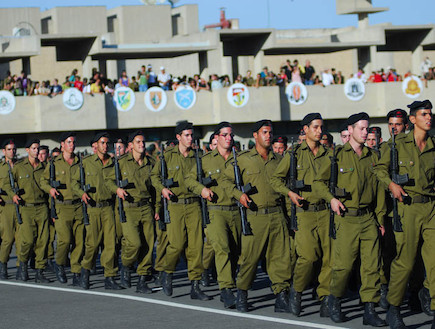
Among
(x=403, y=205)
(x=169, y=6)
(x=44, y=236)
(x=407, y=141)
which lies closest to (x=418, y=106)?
(x=407, y=141)

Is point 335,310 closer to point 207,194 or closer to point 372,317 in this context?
point 372,317

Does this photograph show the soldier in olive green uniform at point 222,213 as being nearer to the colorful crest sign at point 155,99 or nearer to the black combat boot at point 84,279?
the black combat boot at point 84,279

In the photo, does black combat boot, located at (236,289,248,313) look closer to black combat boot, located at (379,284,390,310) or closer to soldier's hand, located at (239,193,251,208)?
soldier's hand, located at (239,193,251,208)

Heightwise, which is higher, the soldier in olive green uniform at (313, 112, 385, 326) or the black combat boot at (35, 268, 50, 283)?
the soldier in olive green uniform at (313, 112, 385, 326)

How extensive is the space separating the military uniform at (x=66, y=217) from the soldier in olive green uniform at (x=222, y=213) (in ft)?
9.79

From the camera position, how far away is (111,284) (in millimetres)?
13867

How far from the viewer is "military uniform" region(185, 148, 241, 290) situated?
1180cm

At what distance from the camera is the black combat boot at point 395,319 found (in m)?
9.57

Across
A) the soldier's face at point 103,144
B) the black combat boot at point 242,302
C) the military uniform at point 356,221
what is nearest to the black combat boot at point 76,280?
the soldier's face at point 103,144

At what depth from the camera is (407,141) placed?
984 centimetres

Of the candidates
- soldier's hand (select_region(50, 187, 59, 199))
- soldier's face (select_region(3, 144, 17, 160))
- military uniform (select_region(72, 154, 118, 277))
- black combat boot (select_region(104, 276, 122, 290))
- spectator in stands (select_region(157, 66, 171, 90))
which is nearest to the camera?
black combat boot (select_region(104, 276, 122, 290))

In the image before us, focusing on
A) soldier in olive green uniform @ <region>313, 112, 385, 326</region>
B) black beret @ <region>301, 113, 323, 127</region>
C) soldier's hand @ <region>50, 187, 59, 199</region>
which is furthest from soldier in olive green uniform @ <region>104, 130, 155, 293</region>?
soldier in olive green uniform @ <region>313, 112, 385, 326</region>

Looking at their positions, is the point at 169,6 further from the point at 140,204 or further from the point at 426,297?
the point at 426,297

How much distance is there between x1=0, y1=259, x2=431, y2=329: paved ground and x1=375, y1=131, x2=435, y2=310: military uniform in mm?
525
